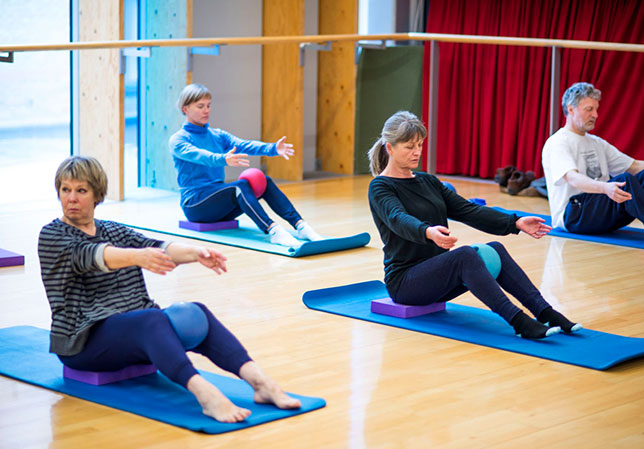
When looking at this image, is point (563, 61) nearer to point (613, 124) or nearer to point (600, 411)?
point (613, 124)

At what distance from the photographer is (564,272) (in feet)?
13.9

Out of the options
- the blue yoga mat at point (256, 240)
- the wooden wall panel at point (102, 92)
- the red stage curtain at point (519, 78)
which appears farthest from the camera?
the red stage curtain at point (519, 78)

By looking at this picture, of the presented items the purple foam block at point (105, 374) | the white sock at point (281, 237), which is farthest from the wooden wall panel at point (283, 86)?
the purple foam block at point (105, 374)

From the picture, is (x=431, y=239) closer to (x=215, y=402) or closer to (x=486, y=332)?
(x=486, y=332)

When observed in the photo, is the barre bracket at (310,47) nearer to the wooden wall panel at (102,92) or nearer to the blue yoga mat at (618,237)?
the wooden wall panel at (102,92)

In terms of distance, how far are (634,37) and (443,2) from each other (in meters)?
1.70

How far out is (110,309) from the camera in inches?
95.7

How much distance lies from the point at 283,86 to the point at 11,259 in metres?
3.41

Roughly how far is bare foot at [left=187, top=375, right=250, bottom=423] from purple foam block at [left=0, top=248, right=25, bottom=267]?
2.16 m

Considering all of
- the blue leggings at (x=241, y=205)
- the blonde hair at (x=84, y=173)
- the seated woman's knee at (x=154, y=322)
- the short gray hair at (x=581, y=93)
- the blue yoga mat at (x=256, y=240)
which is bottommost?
the blue yoga mat at (x=256, y=240)

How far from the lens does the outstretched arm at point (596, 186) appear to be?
433 centimetres

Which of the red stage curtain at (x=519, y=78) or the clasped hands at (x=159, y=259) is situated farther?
the red stage curtain at (x=519, y=78)

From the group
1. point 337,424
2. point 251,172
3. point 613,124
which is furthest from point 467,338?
point 613,124

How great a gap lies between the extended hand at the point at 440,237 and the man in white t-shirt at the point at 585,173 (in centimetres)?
191
